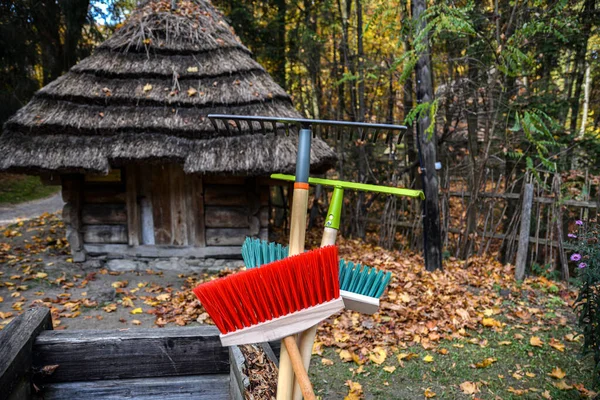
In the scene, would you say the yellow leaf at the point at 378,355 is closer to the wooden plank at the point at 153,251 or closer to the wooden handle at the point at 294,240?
the wooden handle at the point at 294,240

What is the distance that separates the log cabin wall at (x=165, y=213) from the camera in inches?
269

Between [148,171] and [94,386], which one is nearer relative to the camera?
[94,386]

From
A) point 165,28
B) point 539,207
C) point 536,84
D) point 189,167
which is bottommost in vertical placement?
point 539,207

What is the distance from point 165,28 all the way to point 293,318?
7.12m

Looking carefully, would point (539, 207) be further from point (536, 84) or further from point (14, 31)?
point (14, 31)

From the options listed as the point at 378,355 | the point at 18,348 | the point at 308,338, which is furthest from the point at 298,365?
the point at 378,355

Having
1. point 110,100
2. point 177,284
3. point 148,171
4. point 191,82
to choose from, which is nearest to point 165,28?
point 191,82

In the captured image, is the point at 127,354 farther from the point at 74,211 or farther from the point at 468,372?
the point at 74,211

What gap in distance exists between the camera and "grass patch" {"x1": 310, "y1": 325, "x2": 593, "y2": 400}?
3.28 metres

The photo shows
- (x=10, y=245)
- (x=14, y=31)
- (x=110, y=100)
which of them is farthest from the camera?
(x=14, y=31)

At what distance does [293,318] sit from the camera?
1126mm

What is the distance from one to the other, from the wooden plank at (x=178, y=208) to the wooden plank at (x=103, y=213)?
849mm

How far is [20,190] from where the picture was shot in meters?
14.2

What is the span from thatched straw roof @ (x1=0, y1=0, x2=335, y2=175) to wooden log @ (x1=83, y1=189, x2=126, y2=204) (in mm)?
925
